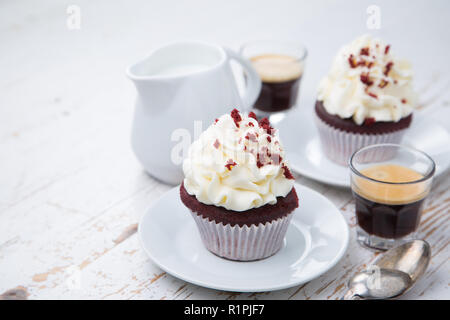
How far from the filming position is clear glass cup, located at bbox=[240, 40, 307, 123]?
227cm

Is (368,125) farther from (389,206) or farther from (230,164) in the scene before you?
Answer: (230,164)

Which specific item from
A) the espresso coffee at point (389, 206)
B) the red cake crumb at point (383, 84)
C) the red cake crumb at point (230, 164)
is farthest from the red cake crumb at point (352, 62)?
the red cake crumb at point (230, 164)

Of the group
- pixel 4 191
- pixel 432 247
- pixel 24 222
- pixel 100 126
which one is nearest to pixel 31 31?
pixel 100 126

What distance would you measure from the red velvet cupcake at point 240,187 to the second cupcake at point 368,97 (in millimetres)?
488

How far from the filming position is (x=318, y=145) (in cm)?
213

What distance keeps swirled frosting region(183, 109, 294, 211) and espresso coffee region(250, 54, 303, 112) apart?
0.80 m

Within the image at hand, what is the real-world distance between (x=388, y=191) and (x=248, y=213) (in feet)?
1.26

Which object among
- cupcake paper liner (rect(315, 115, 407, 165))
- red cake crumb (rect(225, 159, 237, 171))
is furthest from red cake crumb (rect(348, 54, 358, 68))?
red cake crumb (rect(225, 159, 237, 171))

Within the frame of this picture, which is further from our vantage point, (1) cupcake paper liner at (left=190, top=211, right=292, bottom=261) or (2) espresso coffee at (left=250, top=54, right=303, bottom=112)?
(2) espresso coffee at (left=250, top=54, right=303, bottom=112)

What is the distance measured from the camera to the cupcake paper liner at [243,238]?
1489 millimetres

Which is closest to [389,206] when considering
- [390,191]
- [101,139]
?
[390,191]

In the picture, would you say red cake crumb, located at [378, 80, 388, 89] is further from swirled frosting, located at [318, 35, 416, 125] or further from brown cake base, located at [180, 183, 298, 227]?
brown cake base, located at [180, 183, 298, 227]

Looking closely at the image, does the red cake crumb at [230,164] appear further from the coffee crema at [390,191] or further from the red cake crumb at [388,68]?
the red cake crumb at [388,68]
